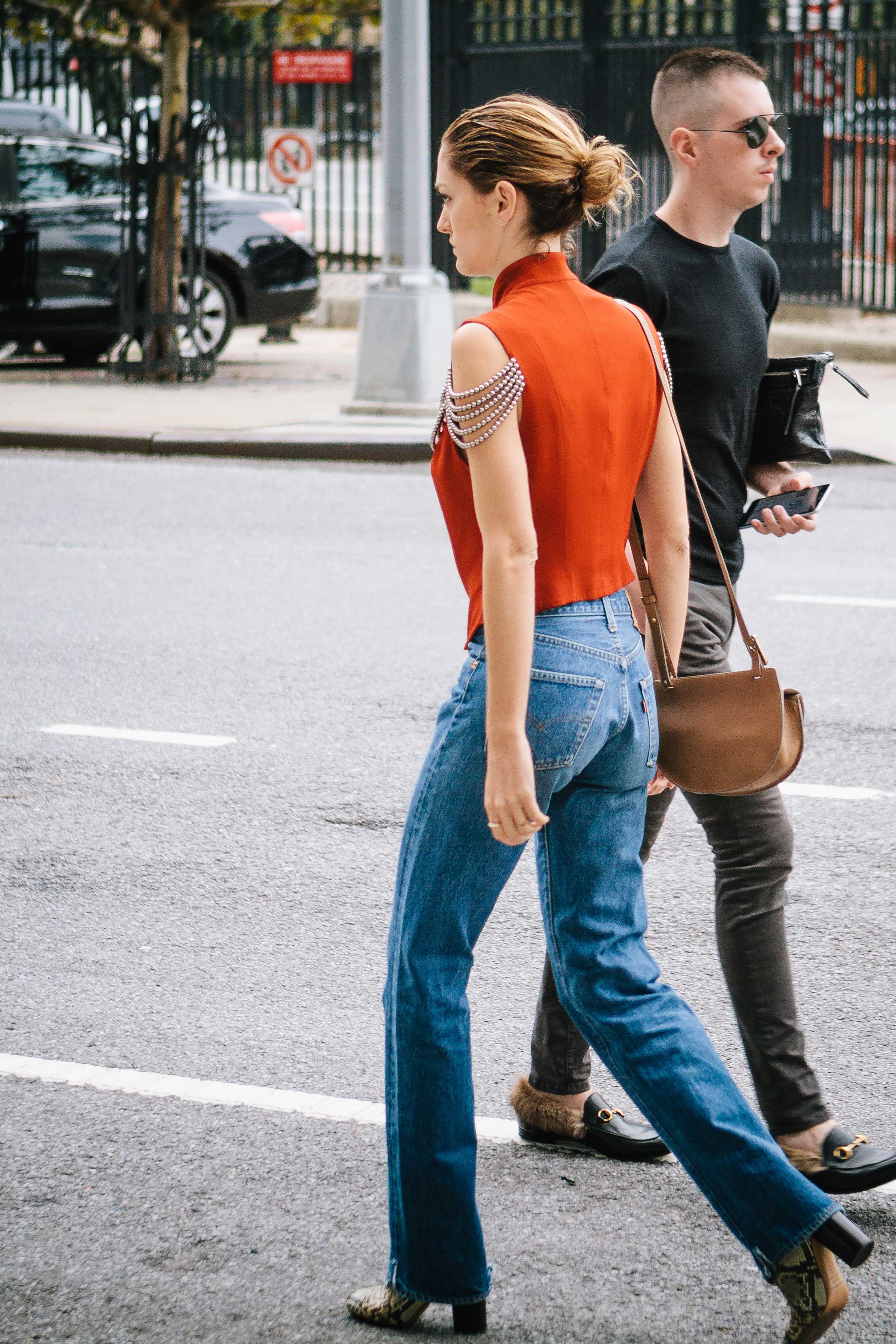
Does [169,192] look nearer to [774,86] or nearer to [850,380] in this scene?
[774,86]

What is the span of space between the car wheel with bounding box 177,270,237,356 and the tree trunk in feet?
2.58

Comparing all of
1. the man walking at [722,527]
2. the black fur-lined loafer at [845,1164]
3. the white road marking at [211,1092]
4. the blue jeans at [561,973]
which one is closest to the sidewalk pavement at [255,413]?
the man walking at [722,527]

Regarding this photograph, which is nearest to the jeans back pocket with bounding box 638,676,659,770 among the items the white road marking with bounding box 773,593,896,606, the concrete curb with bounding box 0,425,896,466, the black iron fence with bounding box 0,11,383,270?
the white road marking with bounding box 773,593,896,606

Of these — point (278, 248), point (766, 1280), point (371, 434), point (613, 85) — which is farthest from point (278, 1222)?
point (613, 85)

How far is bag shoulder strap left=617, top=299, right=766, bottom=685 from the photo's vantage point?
8.82ft

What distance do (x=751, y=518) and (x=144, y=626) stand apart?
14.5ft

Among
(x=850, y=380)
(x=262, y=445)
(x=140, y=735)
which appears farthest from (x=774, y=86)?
(x=850, y=380)

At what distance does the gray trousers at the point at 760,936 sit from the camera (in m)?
3.13

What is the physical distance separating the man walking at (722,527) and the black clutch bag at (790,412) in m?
0.04

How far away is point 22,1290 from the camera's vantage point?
2.81 meters

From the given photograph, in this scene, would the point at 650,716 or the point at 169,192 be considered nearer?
the point at 650,716

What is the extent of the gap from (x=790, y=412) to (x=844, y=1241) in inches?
59.0

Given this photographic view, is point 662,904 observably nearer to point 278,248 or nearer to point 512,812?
point 512,812

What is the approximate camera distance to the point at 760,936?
10.3ft
